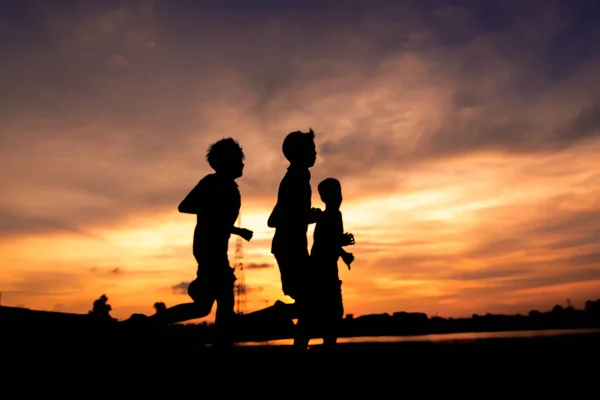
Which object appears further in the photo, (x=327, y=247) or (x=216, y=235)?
(x=327, y=247)

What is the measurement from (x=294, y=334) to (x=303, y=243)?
3.73 feet

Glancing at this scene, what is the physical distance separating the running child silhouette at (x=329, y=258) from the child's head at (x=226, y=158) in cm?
137

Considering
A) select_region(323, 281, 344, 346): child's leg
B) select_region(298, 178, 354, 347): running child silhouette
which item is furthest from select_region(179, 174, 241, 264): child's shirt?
select_region(323, 281, 344, 346): child's leg

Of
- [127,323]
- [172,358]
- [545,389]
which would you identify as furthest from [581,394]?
[127,323]

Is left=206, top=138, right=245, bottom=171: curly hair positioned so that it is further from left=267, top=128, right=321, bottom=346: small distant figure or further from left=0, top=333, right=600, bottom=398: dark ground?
left=0, top=333, right=600, bottom=398: dark ground

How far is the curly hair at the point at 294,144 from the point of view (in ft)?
21.8

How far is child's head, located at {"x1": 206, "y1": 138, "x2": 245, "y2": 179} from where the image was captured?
7.04 metres

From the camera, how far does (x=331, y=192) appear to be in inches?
303

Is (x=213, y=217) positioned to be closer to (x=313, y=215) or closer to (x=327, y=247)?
(x=313, y=215)

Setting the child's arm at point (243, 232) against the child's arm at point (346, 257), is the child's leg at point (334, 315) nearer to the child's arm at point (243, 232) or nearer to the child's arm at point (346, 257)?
the child's arm at point (346, 257)

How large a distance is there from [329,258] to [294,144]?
1.84 metres

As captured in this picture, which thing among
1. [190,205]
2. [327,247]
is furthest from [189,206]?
[327,247]

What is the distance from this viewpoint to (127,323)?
6391 mm

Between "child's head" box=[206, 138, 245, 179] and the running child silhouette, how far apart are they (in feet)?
4.50
